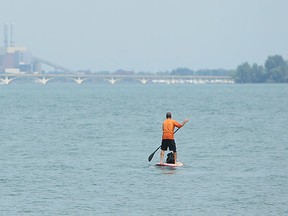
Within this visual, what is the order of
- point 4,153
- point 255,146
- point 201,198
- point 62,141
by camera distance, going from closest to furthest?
point 201,198, point 4,153, point 255,146, point 62,141

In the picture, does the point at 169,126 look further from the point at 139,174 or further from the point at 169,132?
the point at 139,174

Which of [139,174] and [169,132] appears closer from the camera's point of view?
[139,174]

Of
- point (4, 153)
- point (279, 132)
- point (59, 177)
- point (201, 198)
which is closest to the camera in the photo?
point (201, 198)

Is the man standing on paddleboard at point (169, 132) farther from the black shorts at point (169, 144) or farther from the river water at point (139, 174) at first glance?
the river water at point (139, 174)

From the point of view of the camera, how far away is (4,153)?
32.5 meters

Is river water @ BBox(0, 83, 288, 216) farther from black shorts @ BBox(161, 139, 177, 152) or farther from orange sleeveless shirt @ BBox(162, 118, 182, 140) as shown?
orange sleeveless shirt @ BBox(162, 118, 182, 140)

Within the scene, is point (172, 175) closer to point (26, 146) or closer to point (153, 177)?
point (153, 177)

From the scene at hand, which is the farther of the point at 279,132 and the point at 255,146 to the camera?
→ the point at 279,132

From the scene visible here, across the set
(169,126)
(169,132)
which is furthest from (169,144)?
(169,126)

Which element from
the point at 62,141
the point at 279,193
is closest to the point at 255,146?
the point at 62,141

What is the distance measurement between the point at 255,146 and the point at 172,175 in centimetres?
988

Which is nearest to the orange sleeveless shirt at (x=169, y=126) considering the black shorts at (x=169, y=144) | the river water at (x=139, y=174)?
the black shorts at (x=169, y=144)

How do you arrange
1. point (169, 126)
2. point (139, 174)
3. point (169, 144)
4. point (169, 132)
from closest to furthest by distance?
1. point (139, 174)
2. point (169, 126)
3. point (169, 132)
4. point (169, 144)

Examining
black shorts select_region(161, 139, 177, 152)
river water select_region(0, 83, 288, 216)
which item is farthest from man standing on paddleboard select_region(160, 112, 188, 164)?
river water select_region(0, 83, 288, 216)
